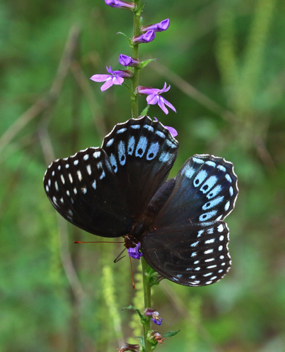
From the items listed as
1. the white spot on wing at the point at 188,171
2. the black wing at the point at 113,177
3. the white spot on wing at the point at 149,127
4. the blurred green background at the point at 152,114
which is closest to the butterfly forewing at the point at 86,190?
the black wing at the point at 113,177

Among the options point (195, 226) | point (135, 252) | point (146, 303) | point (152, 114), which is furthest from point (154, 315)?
point (152, 114)

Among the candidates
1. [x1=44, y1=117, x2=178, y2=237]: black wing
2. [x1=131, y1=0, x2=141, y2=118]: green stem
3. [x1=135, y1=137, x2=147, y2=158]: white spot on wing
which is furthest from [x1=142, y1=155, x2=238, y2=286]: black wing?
[x1=131, y1=0, x2=141, y2=118]: green stem

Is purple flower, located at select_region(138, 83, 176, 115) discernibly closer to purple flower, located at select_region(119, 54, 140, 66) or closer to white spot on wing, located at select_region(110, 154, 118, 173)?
purple flower, located at select_region(119, 54, 140, 66)

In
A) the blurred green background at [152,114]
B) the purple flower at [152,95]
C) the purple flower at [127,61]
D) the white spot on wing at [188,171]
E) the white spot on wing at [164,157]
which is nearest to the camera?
the purple flower at [127,61]

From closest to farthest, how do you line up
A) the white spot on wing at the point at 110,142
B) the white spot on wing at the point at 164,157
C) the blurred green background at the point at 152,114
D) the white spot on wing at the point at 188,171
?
the white spot on wing at the point at 110,142
the white spot on wing at the point at 164,157
the white spot on wing at the point at 188,171
the blurred green background at the point at 152,114

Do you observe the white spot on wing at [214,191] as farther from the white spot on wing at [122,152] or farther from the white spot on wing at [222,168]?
the white spot on wing at [122,152]

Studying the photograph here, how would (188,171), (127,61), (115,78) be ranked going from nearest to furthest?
(127,61), (115,78), (188,171)

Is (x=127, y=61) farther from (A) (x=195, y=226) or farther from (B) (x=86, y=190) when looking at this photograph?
(A) (x=195, y=226)
